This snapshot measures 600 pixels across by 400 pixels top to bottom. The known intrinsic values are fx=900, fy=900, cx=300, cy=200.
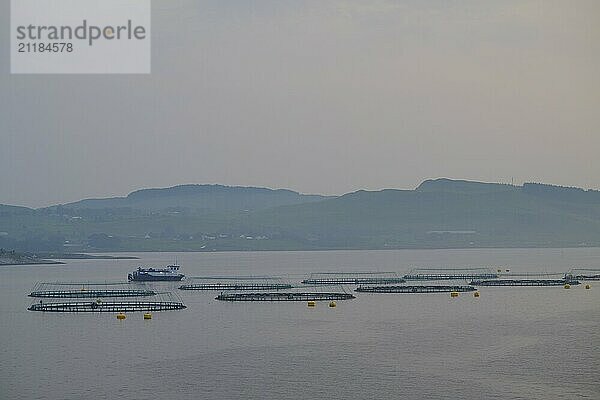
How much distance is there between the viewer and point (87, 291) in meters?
77.8

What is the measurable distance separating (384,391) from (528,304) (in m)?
34.2

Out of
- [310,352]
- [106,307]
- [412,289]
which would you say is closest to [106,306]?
[106,307]

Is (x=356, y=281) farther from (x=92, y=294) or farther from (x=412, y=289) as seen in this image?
(x=92, y=294)

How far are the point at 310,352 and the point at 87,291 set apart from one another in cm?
4185

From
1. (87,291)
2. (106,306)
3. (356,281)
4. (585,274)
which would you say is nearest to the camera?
(106,306)

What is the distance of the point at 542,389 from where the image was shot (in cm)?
3203

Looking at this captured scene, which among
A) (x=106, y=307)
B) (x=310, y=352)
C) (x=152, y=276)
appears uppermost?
(x=152, y=276)

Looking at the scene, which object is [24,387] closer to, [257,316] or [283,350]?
[283,350]

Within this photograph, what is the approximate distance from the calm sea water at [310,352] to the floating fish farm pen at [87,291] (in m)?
10.1

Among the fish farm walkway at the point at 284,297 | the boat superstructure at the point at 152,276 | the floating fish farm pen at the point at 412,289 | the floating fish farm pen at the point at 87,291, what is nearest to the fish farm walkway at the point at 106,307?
the fish farm walkway at the point at 284,297

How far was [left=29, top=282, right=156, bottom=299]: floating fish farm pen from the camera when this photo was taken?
238ft

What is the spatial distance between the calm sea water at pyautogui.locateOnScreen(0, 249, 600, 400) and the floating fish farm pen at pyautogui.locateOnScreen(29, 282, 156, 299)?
10.1 m

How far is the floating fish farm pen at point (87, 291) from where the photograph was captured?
238 ft

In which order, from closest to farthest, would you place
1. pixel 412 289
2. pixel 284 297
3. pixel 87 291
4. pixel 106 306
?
pixel 106 306
pixel 284 297
pixel 412 289
pixel 87 291
